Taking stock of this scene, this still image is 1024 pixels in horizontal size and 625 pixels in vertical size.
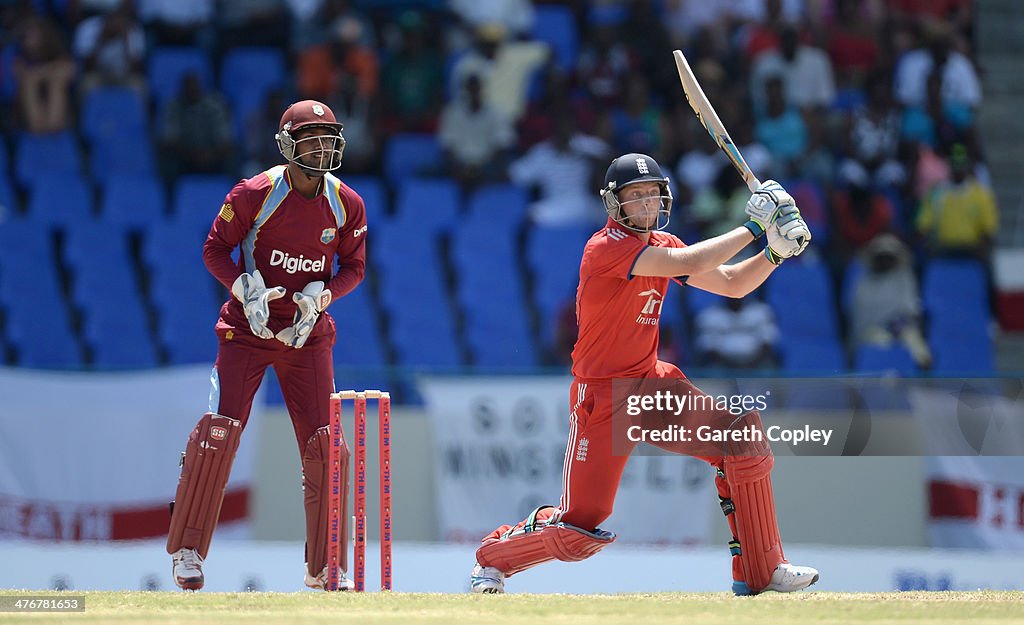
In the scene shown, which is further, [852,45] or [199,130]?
[852,45]

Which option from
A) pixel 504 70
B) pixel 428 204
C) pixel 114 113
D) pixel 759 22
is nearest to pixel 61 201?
pixel 114 113

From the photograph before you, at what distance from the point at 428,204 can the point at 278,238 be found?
588cm

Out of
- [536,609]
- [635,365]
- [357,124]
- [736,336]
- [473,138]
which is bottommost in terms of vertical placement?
[536,609]

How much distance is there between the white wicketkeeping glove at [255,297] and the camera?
6.25 meters

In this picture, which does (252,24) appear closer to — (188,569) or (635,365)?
(188,569)

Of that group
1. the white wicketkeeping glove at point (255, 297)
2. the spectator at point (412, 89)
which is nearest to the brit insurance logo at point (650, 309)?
the white wicketkeeping glove at point (255, 297)

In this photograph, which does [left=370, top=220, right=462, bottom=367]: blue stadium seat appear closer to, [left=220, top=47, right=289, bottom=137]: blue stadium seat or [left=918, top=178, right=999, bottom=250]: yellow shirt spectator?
[left=220, top=47, right=289, bottom=137]: blue stadium seat

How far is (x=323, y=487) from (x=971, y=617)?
106 inches

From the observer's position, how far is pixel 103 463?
8.91m

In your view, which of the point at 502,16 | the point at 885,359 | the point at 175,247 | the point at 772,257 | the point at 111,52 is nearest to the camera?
the point at 772,257

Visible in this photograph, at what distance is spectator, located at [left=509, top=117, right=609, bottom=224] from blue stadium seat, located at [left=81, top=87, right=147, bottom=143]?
3.27m

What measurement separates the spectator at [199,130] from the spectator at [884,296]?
17.3 feet

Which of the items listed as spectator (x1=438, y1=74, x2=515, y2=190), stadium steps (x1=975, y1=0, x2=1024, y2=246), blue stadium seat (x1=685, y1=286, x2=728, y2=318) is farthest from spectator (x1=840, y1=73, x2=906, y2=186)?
spectator (x1=438, y1=74, x2=515, y2=190)

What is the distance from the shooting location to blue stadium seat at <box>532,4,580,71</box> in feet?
43.3
